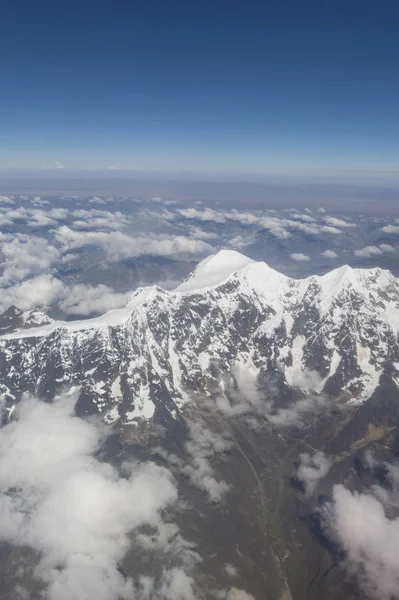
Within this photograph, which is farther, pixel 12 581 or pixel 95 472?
pixel 95 472

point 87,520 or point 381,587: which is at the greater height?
point 87,520

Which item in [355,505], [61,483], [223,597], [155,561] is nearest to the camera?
[223,597]

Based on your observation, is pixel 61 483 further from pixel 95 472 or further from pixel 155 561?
pixel 155 561

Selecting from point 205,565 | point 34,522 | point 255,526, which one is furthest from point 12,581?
point 255,526

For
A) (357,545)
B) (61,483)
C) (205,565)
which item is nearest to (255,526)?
(205,565)

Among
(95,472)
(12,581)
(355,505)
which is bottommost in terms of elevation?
(12,581)

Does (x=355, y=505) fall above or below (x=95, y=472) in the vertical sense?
below

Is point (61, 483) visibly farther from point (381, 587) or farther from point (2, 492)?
point (381, 587)

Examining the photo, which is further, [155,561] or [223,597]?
[155,561]

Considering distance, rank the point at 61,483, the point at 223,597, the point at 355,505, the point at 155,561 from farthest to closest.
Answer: the point at 355,505, the point at 61,483, the point at 155,561, the point at 223,597
